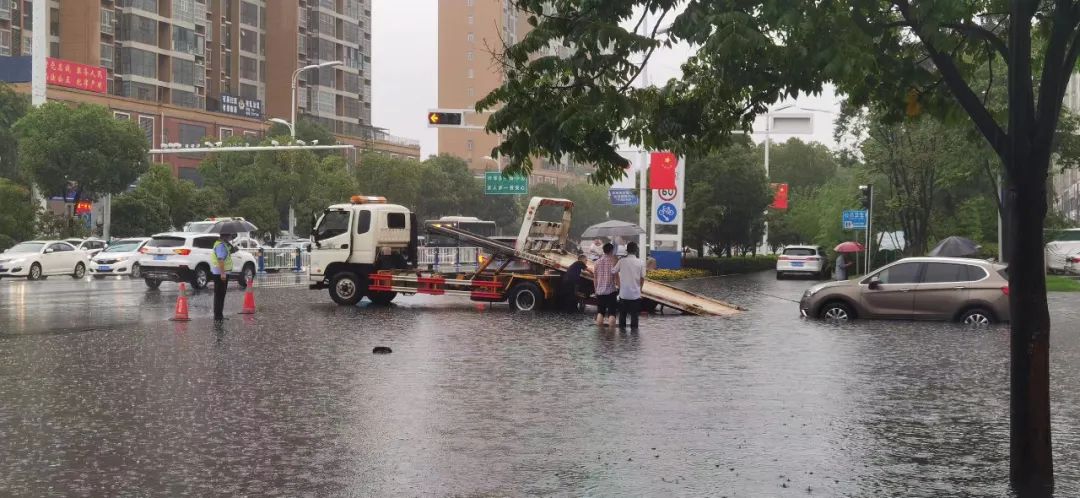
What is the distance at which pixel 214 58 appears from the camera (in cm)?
9912

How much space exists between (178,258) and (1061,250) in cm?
4279

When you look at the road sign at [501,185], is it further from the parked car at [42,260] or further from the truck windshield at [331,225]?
the truck windshield at [331,225]

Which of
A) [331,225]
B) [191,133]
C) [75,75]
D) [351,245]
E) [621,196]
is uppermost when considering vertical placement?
[75,75]

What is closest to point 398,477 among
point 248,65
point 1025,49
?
point 1025,49

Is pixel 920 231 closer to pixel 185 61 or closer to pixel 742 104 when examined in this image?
pixel 742 104

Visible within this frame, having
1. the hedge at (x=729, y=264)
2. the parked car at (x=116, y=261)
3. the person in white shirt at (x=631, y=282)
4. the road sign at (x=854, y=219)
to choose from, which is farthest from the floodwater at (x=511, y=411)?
the hedge at (x=729, y=264)

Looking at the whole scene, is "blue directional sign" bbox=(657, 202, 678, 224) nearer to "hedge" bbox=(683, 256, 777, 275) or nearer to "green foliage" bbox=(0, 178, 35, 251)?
"hedge" bbox=(683, 256, 777, 275)

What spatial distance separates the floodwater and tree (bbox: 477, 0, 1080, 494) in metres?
1.24

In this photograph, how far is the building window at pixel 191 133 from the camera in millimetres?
88125

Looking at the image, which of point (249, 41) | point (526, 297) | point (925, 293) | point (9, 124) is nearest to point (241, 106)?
point (249, 41)

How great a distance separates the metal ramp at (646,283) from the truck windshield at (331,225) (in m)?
2.26

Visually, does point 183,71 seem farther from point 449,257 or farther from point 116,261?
point 116,261

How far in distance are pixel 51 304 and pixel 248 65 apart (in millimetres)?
78765

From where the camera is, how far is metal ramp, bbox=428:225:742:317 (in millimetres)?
26688
